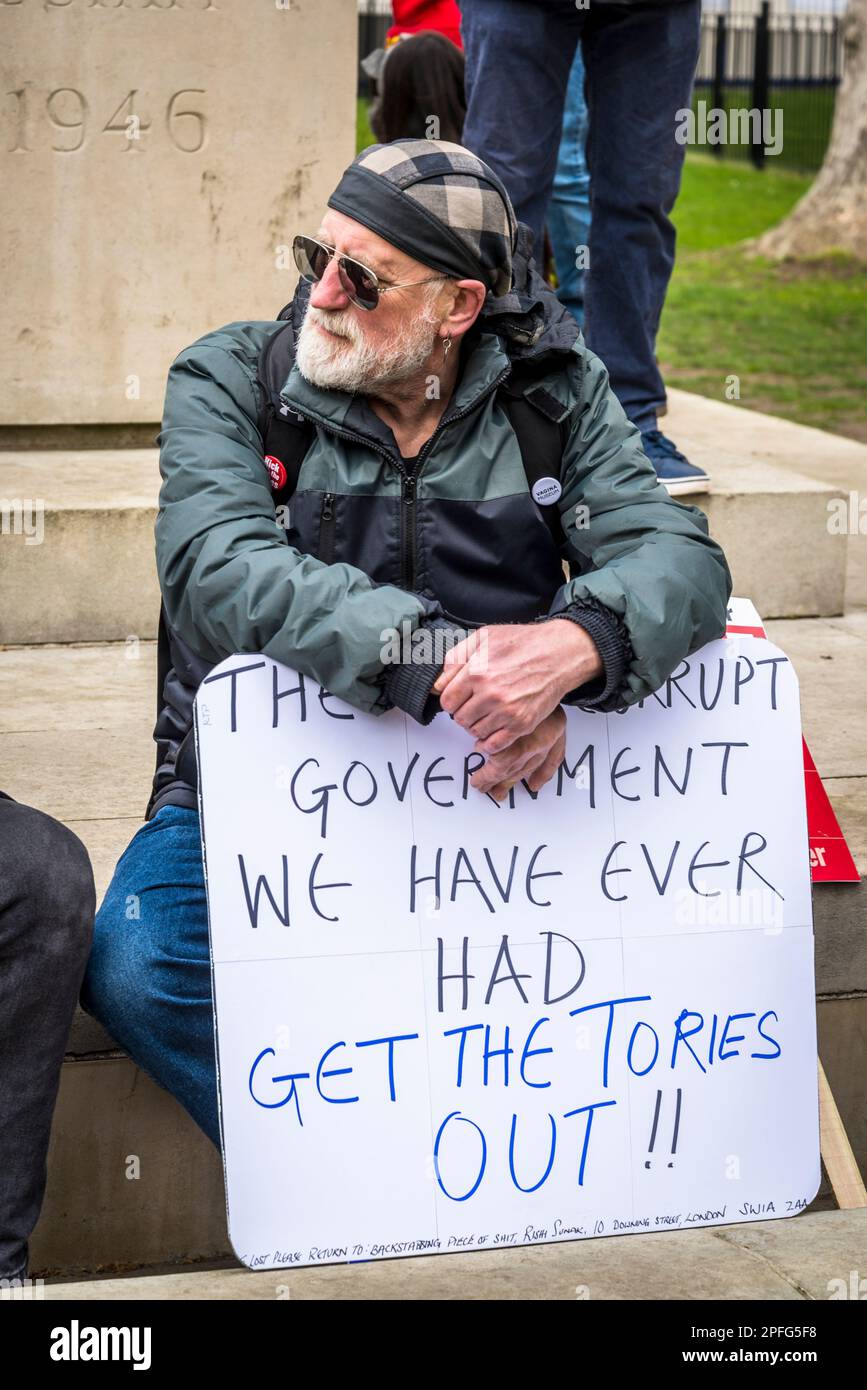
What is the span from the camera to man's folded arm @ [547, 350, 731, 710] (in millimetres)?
2574

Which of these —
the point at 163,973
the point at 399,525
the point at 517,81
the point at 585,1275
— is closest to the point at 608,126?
the point at 517,81

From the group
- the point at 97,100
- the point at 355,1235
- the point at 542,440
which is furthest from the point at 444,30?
the point at 355,1235

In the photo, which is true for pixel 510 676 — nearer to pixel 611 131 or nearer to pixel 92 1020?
pixel 92 1020

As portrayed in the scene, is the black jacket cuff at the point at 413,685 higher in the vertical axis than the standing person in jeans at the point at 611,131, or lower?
lower

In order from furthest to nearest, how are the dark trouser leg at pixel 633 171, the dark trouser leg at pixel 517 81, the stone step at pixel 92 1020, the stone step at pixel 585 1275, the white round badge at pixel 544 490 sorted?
the dark trouser leg at pixel 633 171 < the dark trouser leg at pixel 517 81 < the stone step at pixel 92 1020 < the white round badge at pixel 544 490 < the stone step at pixel 585 1275

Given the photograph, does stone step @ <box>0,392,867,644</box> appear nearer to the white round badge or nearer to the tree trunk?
the white round badge

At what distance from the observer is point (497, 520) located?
279 cm

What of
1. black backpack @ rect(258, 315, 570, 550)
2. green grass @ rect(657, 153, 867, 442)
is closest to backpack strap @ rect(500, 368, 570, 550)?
black backpack @ rect(258, 315, 570, 550)

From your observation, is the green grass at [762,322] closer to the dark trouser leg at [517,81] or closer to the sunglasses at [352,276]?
the dark trouser leg at [517,81]

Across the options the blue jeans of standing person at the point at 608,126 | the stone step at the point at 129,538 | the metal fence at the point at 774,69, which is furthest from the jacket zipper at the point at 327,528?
the metal fence at the point at 774,69

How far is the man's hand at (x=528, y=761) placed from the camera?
2572 mm

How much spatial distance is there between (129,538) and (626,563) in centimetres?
221

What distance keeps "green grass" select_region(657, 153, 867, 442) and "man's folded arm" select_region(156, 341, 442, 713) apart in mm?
6300

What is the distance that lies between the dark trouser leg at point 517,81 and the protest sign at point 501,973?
6.84 feet
